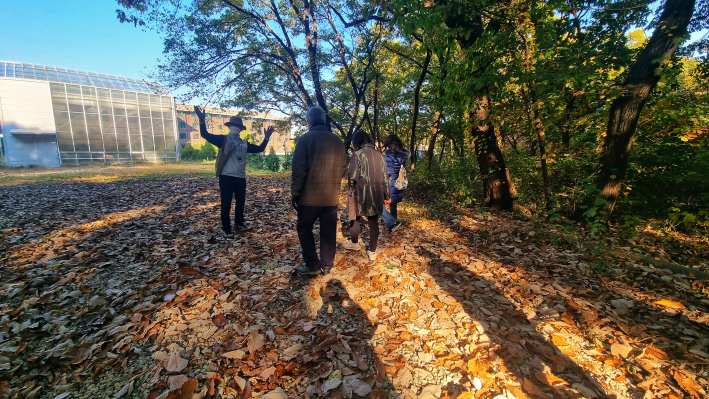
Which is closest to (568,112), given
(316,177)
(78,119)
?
(316,177)

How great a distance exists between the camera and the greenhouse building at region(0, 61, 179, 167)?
25000 millimetres

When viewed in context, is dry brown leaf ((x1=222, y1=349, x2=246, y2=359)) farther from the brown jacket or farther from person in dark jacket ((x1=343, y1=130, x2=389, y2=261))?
person in dark jacket ((x1=343, y1=130, x2=389, y2=261))

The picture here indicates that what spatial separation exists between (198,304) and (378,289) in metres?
2.13

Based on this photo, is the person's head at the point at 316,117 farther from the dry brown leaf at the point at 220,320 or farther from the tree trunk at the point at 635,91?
the tree trunk at the point at 635,91

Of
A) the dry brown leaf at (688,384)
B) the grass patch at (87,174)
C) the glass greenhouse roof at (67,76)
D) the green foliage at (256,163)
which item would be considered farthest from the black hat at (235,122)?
the glass greenhouse roof at (67,76)

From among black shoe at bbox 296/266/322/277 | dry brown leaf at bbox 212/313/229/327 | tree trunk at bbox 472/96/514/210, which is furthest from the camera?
tree trunk at bbox 472/96/514/210

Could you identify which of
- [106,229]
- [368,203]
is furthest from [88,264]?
[368,203]

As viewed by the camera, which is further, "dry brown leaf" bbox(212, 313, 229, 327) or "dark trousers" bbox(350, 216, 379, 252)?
"dark trousers" bbox(350, 216, 379, 252)

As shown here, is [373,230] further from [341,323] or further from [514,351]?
[514,351]

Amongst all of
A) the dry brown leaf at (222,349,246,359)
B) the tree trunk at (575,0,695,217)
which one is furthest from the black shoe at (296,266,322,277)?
the tree trunk at (575,0,695,217)

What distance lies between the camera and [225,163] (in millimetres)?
5098

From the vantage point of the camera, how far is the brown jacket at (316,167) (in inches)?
138

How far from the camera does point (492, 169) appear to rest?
23.7ft

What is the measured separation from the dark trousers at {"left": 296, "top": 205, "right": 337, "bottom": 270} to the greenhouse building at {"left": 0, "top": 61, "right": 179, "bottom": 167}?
2650 cm
